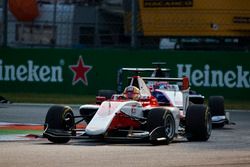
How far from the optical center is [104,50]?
93.7 feet

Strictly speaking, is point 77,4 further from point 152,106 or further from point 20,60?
point 152,106

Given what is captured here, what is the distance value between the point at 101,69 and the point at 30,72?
92.9 inches

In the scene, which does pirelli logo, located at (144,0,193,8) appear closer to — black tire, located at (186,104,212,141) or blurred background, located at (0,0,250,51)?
blurred background, located at (0,0,250,51)

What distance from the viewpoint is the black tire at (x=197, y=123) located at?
51.0ft

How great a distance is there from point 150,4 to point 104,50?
2397mm

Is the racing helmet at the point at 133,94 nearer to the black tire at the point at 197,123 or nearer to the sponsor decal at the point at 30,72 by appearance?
the black tire at the point at 197,123

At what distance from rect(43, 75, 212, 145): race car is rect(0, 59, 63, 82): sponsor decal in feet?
43.0

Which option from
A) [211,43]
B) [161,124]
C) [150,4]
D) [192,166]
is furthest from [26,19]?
[192,166]

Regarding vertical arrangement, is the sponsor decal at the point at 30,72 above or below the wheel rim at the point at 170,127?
above

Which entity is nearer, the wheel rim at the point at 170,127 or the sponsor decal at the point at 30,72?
the wheel rim at the point at 170,127

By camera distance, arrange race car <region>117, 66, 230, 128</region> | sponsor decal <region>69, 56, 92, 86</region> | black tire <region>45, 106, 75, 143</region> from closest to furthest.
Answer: black tire <region>45, 106, 75, 143</region> → race car <region>117, 66, 230, 128</region> → sponsor decal <region>69, 56, 92, 86</region>

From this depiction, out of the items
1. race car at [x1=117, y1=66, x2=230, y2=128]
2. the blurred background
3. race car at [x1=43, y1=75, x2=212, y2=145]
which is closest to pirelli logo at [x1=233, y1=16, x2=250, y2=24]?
the blurred background

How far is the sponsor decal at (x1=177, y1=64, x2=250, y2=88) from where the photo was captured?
89.7ft

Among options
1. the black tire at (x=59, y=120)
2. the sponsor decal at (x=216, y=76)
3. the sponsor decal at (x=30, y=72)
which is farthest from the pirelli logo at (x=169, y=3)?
the black tire at (x=59, y=120)
